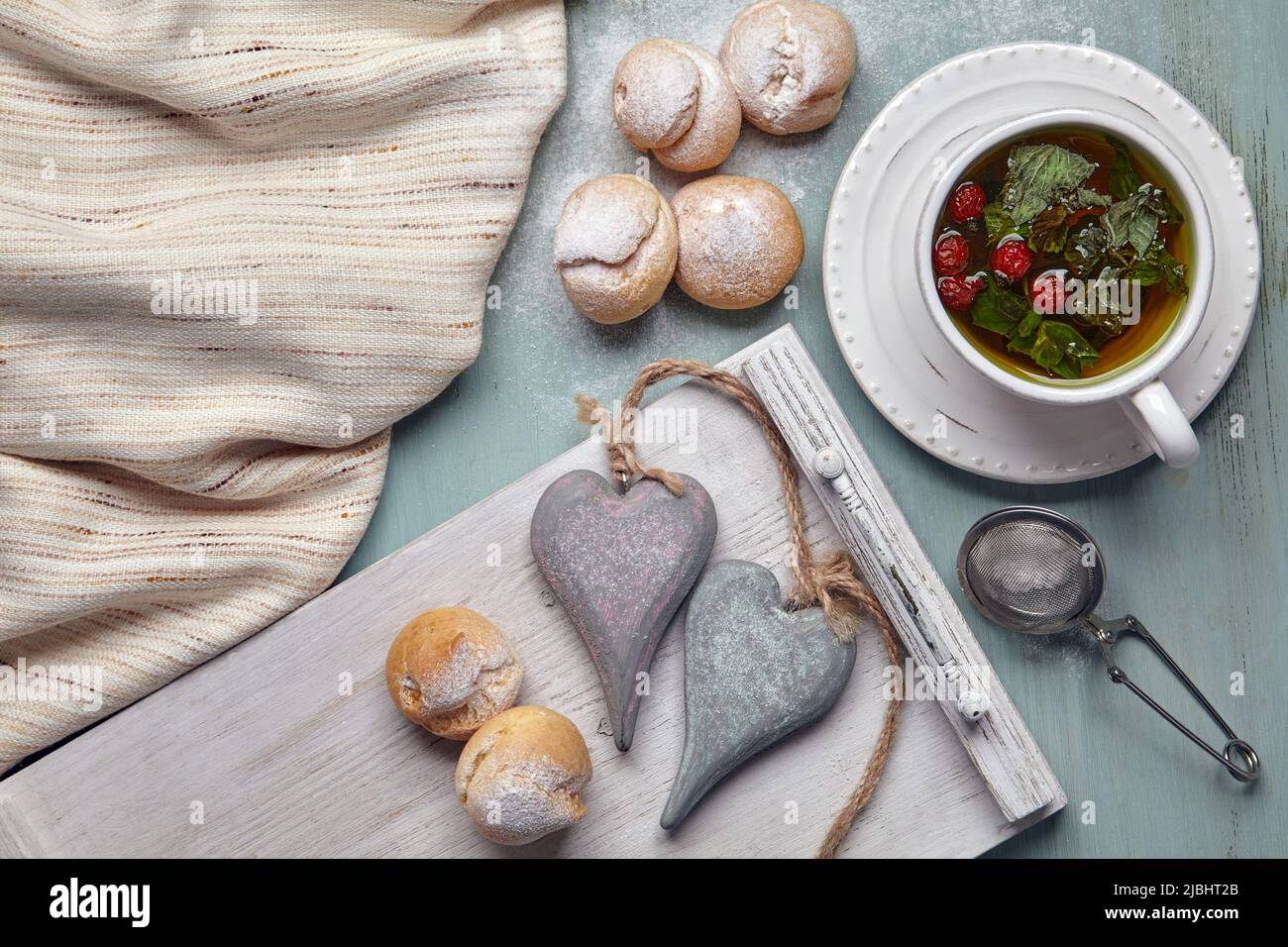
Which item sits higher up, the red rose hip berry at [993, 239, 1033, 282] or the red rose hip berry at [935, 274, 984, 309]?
the red rose hip berry at [993, 239, 1033, 282]

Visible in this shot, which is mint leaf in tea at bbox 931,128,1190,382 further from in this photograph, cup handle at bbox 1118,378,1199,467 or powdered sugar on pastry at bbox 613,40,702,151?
powdered sugar on pastry at bbox 613,40,702,151

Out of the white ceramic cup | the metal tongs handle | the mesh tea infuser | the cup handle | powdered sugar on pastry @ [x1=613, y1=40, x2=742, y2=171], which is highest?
powdered sugar on pastry @ [x1=613, y1=40, x2=742, y2=171]

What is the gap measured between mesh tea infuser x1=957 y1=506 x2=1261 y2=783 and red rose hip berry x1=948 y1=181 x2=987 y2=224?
0.29 meters

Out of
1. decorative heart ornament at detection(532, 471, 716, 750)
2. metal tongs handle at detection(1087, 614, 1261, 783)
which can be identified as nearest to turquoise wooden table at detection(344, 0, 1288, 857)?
metal tongs handle at detection(1087, 614, 1261, 783)

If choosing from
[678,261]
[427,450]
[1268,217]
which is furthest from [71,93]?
[1268,217]

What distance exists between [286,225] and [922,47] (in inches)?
25.3

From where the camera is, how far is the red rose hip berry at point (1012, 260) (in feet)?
2.76

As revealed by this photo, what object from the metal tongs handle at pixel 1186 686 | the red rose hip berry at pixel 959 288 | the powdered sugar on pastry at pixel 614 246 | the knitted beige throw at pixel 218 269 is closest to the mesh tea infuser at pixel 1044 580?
the metal tongs handle at pixel 1186 686

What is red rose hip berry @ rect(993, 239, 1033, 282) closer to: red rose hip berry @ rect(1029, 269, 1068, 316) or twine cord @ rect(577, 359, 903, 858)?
red rose hip berry @ rect(1029, 269, 1068, 316)

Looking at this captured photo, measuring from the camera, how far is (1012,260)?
0.84 meters

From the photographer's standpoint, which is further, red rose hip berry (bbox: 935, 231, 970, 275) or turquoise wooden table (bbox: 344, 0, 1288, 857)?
turquoise wooden table (bbox: 344, 0, 1288, 857)

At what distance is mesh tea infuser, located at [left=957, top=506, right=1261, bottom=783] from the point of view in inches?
37.4

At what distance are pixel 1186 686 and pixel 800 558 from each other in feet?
1.37

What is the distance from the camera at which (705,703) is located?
3.05 feet
